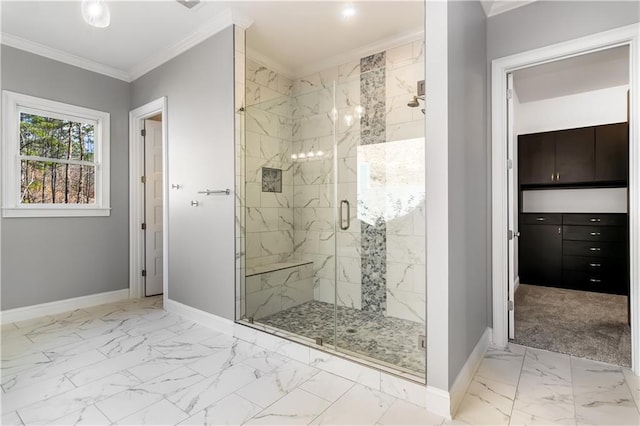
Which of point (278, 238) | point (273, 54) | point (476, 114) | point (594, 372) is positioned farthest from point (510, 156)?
point (273, 54)

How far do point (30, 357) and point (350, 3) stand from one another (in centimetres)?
364

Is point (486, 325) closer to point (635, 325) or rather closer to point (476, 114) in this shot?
point (635, 325)

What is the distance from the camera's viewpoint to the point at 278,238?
3.36 metres

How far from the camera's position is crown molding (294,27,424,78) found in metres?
3.03

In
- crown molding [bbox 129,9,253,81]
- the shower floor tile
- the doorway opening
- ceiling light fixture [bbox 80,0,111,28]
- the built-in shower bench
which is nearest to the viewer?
ceiling light fixture [bbox 80,0,111,28]

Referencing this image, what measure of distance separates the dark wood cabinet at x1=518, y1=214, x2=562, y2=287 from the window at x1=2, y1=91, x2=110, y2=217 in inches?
223

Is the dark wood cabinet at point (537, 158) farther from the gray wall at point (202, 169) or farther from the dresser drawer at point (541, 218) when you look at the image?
the gray wall at point (202, 169)

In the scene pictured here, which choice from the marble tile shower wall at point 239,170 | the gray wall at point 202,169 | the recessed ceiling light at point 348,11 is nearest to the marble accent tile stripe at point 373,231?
the recessed ceiling light at point 348,11

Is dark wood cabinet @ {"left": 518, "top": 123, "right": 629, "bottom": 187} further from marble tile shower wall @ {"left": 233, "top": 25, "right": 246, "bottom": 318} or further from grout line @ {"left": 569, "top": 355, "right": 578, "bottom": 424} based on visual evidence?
marble tile shower wall @ {"left": 233, "top": 25, "right": 246, "bottom": 318}

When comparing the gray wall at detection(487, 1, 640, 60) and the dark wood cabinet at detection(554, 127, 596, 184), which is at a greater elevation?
the gray wall at detection(487, 1, 640, 60)

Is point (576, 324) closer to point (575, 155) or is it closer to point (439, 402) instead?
point (439, 402)

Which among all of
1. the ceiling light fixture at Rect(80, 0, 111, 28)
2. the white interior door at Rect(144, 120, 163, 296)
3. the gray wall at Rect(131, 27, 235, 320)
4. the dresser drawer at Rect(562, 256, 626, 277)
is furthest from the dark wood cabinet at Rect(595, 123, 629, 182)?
the white interior door at Rect(144, 120, 163, 296)

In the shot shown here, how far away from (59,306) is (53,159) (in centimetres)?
156

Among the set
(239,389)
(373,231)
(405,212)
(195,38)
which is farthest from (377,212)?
(195,38)
